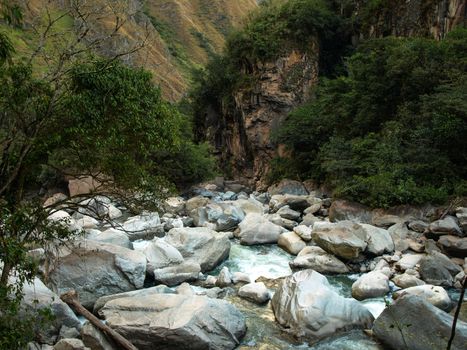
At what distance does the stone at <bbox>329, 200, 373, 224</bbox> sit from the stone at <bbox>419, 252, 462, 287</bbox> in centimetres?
463

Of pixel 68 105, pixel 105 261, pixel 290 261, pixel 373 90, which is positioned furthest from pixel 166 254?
pixel 373 90

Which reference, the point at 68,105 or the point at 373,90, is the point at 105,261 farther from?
the point at 373,90

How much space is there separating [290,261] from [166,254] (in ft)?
11.7

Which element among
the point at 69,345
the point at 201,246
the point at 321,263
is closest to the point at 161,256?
the point at 201,246

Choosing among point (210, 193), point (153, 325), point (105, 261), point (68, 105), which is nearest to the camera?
point (68, 105)

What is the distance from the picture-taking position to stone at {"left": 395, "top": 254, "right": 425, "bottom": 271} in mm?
11093

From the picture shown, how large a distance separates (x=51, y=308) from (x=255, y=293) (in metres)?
4.24

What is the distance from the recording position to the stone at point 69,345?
22.3ft

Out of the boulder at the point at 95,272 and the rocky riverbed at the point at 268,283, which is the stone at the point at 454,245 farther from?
the boulder at the point at 95,272

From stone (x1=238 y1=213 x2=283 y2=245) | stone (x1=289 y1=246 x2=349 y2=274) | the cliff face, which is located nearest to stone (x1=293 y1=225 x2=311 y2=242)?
stone (x1=238 y1=213 x2=283 y2=245)

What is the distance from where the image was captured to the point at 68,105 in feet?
21.7

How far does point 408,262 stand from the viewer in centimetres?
1122

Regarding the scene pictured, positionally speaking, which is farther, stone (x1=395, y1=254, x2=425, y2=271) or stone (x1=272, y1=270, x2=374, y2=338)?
stone (x1=395, y1=254, x2=425, y2=271)

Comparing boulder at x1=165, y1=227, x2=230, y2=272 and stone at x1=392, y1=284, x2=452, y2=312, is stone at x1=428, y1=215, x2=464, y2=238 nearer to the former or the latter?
stone at x1=392, y1=284, x2=452, y2=312
